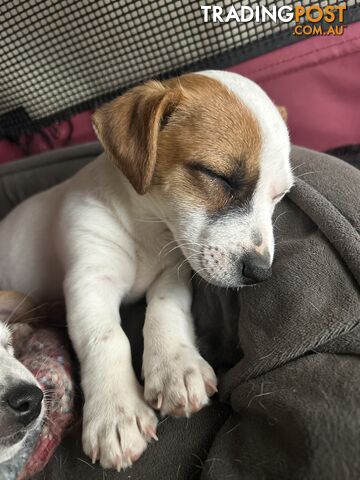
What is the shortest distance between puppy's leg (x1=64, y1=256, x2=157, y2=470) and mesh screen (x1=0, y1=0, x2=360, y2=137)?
3.50ft

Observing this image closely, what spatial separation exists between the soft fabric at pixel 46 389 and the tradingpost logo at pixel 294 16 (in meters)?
1.39

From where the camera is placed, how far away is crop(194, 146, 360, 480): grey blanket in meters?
0.83

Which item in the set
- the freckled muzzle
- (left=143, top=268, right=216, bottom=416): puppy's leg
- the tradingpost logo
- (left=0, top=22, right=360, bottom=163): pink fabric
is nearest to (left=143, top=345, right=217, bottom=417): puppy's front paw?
(left=143, top=268, right=216, bottom=416): puppy's leg

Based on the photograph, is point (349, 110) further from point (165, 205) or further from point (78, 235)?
point (78, 235)

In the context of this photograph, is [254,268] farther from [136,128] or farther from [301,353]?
[136,128]

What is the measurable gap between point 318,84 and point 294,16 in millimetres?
288

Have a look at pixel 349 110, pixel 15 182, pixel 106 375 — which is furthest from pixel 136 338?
pixel 349 110

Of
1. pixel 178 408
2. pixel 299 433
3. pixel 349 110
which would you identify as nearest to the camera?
pixel 299 433

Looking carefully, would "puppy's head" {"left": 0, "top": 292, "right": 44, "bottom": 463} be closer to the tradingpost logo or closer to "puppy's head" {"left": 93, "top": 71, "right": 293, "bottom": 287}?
"puppy's head" {"left": 93, "top": 71, "right": 293, "bottom": 287}

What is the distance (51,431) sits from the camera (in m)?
1.16

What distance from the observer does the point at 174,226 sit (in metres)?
1.32

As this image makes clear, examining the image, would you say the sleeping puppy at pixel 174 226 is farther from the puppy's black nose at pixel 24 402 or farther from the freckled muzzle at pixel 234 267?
the puppy's black nose at pixel 24 402

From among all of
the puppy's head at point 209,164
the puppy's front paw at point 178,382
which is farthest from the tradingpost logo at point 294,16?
the puppy's front paw at point 178,382

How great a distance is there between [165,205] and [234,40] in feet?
3.40
